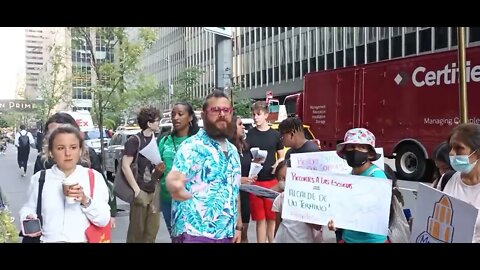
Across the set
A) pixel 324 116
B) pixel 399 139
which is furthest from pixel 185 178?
pixel 324 116

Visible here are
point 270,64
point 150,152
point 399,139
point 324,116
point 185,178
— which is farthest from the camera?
point 270,64

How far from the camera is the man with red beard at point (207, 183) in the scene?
10.4 feet

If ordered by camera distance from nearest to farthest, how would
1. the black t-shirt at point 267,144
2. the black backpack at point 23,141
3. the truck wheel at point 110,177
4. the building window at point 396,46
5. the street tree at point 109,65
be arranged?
1. the black t-shirt at point 267,144
2. the street tree at point 109,65
3. the truck wheel at point 110,177
4. the black backpack at point 23,141
5. the building window at point 396,46

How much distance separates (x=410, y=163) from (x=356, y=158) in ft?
36.9

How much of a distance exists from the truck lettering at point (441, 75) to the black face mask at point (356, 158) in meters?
9.83

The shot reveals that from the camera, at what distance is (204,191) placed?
10.5 feet

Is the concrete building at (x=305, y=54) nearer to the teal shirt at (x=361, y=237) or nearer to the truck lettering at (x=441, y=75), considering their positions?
the truck lettering at (x=441, y=75)

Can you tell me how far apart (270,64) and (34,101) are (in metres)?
15.7

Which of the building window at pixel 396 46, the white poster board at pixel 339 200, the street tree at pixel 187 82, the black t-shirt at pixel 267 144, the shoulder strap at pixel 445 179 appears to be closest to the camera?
the white poster board at pixel 339 200

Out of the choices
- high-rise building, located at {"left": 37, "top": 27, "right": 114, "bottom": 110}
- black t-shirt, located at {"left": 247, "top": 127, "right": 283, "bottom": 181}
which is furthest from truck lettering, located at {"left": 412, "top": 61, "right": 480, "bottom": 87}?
black t-shirt, located at {"left": 247, "top": 127, "right": 283, "bottom": 181}

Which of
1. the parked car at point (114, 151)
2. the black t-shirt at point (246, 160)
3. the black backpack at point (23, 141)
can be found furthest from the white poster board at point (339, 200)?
the black backpack at point (23, 141)

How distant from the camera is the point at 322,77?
16719 mm

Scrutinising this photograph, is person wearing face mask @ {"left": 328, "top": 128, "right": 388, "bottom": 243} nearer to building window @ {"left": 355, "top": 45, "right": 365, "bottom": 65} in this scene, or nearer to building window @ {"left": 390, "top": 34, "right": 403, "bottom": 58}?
building window @ {"left": 390, "top": 34, "right": 403, "bottom": 58}
